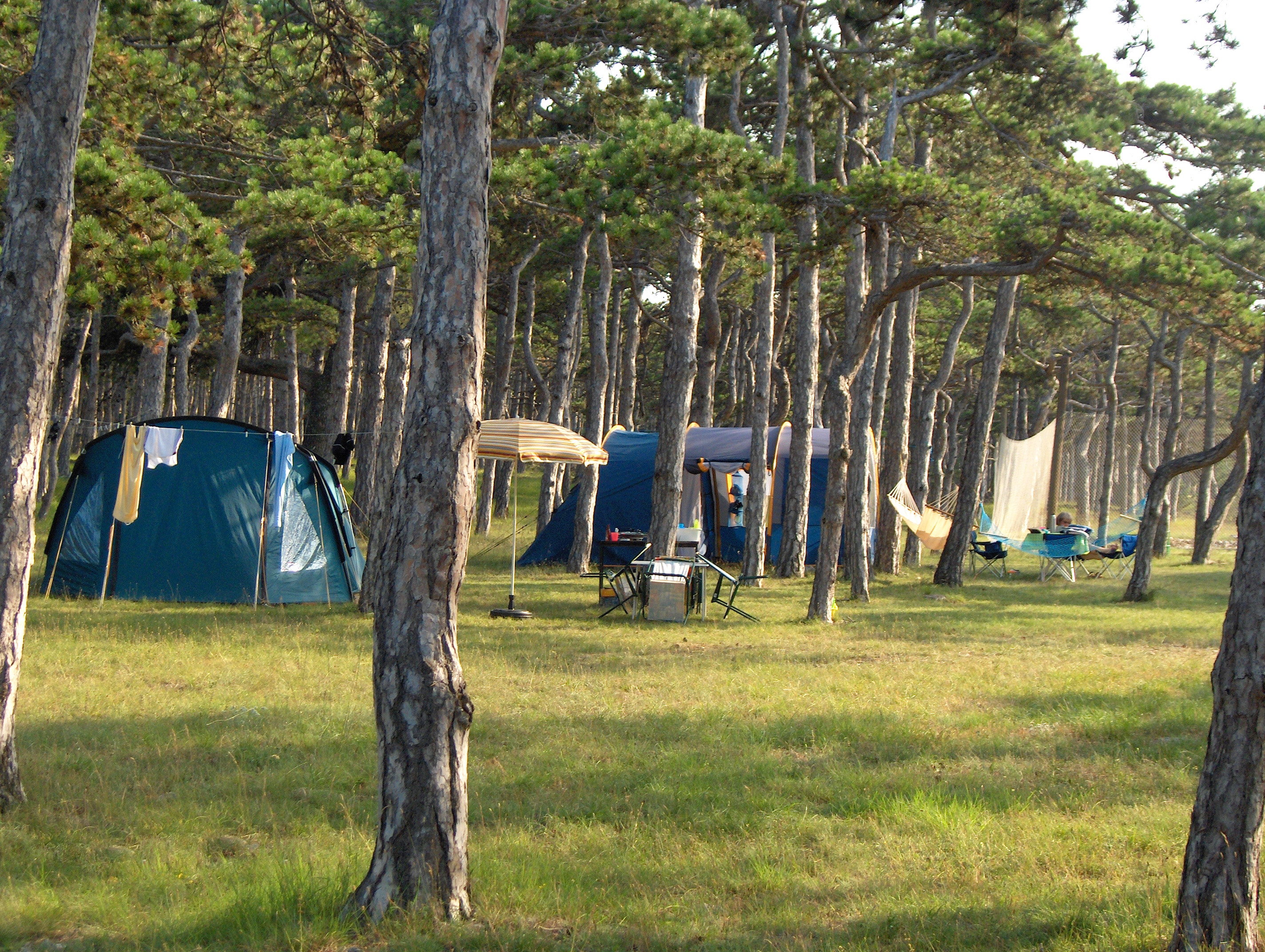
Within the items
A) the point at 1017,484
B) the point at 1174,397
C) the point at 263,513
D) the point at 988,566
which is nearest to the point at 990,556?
the point at 1017,484

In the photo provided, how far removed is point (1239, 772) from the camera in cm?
295

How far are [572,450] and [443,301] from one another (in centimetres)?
746

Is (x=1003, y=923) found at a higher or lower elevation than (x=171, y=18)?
lower

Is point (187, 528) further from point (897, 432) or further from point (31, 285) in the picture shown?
point (897, 432)

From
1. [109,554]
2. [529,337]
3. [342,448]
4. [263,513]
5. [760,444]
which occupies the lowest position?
[109,554]

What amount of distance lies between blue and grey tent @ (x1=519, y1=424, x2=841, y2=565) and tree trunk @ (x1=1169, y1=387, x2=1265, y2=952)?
14.0m

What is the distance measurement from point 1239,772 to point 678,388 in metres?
9.71

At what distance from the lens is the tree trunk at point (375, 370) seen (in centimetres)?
1363

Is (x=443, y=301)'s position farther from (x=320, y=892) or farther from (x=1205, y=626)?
(x=1205, y=626)

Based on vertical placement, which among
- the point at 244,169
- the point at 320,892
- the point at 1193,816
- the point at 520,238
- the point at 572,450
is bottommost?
the point at 320,892

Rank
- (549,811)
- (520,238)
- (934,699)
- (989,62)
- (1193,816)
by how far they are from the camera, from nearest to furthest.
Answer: (1193,816) → (549,811) → (934,699) → (989,62) → (520,238)

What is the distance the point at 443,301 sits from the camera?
3455 mm

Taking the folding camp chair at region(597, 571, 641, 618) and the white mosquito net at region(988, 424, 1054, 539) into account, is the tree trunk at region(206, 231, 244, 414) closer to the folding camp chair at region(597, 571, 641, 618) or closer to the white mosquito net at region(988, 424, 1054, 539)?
the folding camp chair at region(597, 571, 641, 618)

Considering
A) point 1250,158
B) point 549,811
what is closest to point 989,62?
point 1250,158
